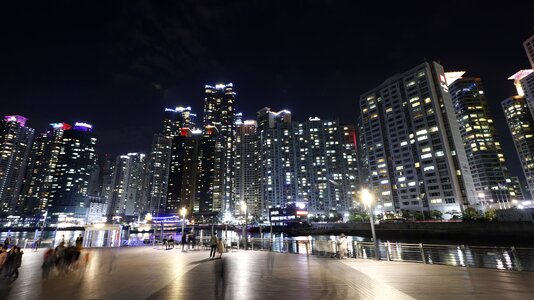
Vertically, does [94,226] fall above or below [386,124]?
below

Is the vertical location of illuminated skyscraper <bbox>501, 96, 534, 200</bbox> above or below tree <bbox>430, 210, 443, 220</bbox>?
above

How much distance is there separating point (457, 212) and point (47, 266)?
118767 millimetres

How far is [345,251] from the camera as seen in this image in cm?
1861

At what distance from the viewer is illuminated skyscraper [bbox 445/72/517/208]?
157875 mm

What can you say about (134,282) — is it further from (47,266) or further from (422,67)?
(422,67)

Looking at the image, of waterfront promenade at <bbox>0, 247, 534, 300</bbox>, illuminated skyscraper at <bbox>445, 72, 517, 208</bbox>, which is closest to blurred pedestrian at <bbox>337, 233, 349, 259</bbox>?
waterfront promenade at <bbox>0, 247, 534, 300</bbox>

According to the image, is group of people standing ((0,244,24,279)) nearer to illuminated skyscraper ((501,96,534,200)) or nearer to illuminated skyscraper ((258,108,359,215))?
illuminated skyscraper ((258,108,359,215))

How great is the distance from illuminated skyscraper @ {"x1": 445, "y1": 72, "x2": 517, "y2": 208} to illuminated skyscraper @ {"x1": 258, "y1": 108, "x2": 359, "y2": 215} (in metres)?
73.7

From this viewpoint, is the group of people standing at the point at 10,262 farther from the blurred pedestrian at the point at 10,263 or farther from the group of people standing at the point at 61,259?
the group of people standing at the point at 61,259

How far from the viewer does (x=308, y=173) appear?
187m

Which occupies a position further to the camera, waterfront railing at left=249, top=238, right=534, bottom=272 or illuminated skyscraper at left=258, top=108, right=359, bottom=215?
illuminated skyscraper at left=258, top=108, right=359, bottom=215

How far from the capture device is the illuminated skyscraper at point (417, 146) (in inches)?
4247

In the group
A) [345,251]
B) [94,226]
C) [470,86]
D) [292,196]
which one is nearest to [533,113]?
[470,86]

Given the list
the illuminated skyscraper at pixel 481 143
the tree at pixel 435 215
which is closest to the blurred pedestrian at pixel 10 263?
the tree at pixel 435 215
